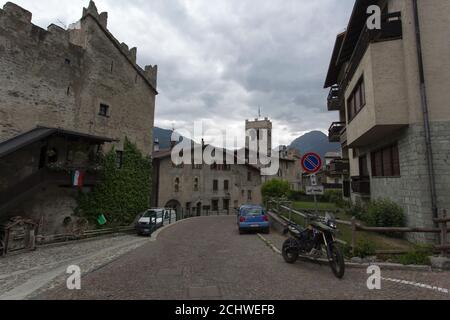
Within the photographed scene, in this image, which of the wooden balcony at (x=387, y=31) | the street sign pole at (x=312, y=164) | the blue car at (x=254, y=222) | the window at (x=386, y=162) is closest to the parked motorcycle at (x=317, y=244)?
the street sign pole at (x=312, y=164)

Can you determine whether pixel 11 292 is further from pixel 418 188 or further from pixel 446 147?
pixel 446 147

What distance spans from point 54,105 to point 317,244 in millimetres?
18180

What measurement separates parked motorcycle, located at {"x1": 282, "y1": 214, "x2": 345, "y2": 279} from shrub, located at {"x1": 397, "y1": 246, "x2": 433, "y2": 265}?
5.91 feet

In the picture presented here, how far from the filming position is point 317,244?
626 cm

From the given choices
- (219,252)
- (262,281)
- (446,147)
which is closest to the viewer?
(262,281)

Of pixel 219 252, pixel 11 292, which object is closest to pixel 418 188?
pixel 219 252

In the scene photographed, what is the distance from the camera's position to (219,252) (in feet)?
28.5

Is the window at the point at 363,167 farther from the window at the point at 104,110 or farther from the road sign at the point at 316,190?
the window at the point at 104,110

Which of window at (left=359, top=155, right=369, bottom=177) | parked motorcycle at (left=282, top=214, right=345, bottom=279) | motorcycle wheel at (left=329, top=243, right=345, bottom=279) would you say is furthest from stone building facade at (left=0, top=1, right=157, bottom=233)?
window at (left=359, top=155, right=369, bottom=177)

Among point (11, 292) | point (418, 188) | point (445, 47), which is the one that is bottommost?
point (11, 292)

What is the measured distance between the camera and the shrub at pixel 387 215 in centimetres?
916

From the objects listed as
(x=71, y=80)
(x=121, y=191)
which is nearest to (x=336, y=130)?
(x=121, y=191)
